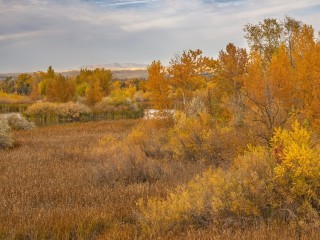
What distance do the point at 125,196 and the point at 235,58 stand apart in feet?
86.8

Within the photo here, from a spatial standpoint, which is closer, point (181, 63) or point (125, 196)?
point (125, 196)

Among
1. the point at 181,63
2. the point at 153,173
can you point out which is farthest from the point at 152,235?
the point at 181,63

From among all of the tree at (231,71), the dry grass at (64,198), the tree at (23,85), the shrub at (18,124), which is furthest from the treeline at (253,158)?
the tree at (23,85)

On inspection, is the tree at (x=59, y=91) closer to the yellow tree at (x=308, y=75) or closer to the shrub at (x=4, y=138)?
the shrub at (x=4, y=138)

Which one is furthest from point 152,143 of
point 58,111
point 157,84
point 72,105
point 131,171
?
point 72,105

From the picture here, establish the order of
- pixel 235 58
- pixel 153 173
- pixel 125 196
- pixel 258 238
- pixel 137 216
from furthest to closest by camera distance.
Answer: pixel 235 58, pixel 153 173, pixel 125 196, pixel 137 216, pixel 258 238

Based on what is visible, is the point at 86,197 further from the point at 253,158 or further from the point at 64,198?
the point at 253,158

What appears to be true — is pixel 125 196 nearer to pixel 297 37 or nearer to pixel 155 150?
pixel 155 150

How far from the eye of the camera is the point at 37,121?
138 feet

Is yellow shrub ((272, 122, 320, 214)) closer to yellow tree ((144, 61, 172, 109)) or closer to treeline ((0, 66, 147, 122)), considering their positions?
yellow tree ((144, 61, 172, 109))

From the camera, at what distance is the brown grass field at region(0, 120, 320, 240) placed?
580 cm

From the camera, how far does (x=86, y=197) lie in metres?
8.46

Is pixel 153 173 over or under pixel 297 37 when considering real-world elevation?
under

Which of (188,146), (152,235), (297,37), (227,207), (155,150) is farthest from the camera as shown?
(297,37)
